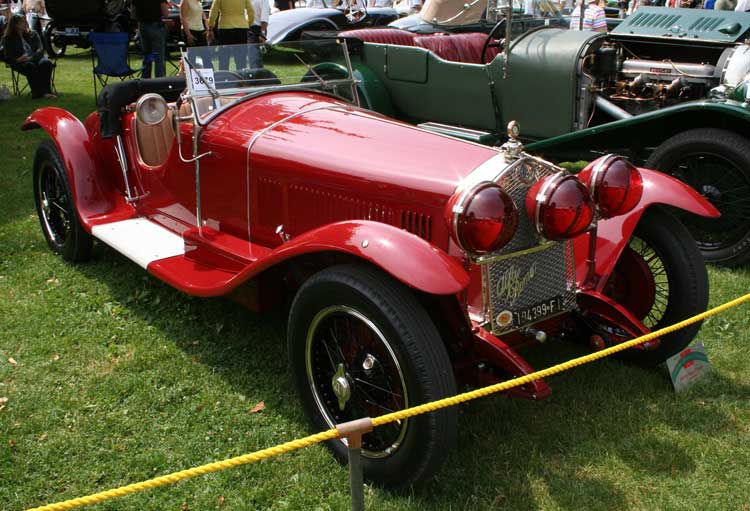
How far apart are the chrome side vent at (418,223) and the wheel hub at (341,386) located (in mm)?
653

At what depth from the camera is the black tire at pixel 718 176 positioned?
4941mm

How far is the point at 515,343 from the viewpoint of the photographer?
3.16 metres

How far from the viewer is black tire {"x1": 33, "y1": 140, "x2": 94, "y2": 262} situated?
4.91m

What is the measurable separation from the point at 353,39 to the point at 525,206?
5018 millimetres

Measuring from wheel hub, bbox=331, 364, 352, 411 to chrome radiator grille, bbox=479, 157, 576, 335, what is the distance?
0.63 metres

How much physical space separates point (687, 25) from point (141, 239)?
5.15 meters

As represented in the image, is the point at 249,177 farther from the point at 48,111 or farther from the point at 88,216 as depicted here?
the point at 48,111

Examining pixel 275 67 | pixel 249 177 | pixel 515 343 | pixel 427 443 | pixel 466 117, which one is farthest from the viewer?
pixel 466 117

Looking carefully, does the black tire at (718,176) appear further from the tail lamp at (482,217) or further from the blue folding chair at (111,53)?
the blue folding chair at (111,53)

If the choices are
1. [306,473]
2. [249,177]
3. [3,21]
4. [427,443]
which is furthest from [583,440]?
[3,21]

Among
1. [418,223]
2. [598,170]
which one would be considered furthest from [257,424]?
[598,170]

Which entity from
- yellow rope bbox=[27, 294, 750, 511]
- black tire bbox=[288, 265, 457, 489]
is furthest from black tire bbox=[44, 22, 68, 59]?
yellow rope bbox=[27, 294, 750, 511]

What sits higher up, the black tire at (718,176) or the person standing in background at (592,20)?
the person standing in background at (592,20)

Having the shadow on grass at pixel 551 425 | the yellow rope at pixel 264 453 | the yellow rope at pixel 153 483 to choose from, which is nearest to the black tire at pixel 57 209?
the shadow on grass at pixel 551 425
